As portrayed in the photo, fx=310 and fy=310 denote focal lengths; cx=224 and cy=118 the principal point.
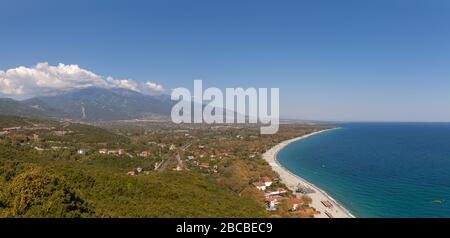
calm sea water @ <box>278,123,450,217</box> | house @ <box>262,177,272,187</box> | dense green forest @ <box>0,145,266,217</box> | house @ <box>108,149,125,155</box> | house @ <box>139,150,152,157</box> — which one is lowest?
calm sea water @ <box>278,123,450,217</box>

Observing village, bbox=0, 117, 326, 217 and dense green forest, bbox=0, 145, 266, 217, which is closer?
dense green forest, bbox=0, 145, 266, 217

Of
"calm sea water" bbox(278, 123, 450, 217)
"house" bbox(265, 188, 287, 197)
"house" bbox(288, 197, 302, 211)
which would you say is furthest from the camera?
"house" bbox(265, 188, 287, 197)

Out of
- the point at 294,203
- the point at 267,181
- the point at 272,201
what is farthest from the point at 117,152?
the point at 294,203

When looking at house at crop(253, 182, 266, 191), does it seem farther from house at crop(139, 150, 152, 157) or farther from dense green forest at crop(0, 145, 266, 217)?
house at crop(139, 150, 152, 157)

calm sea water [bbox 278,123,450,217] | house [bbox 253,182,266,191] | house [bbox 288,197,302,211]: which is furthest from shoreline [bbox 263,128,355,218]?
house [bbox 253,182,266,191]

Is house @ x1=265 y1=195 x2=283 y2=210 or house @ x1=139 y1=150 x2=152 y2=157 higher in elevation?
house @ x1=139 y1=150 x2=152 y2=157

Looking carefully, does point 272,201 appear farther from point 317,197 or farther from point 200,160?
point 200,160
